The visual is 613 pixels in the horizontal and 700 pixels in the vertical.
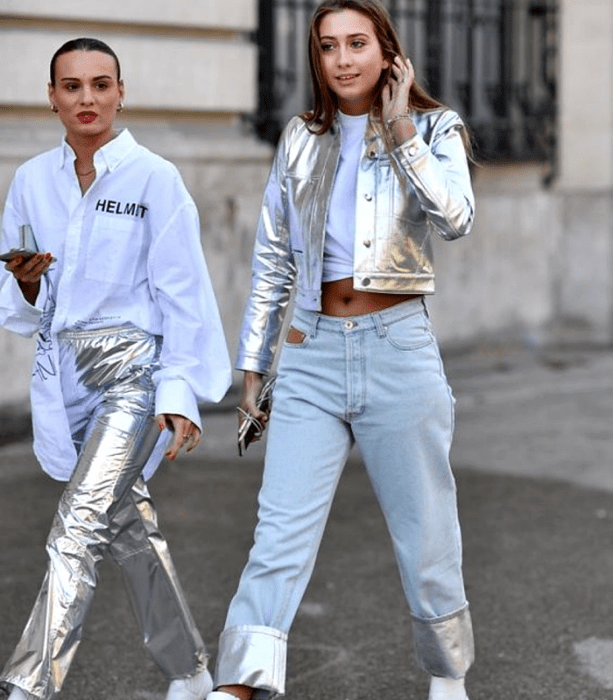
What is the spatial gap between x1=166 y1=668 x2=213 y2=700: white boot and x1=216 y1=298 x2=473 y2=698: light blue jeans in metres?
0.48

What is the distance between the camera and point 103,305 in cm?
388

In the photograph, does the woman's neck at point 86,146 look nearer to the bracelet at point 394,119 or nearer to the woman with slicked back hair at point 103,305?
the woman with slicked back hair at point 103,305

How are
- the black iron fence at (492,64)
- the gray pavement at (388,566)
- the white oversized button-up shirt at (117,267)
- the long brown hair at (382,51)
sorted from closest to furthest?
the long brown hair at (382,51) < the white oversized button-up shirt at (117,267) < the gray pavement at (388,566) < the black iron fence at (492,64)

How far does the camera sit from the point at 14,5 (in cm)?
849

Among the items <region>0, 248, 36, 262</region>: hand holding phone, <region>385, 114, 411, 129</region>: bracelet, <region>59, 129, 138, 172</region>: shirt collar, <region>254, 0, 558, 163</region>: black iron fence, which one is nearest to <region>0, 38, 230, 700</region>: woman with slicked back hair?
<region>59, 129, 138, 172</region>: shirt collar

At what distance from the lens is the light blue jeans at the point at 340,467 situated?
143 inches

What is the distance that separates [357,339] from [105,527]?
71 centimetres

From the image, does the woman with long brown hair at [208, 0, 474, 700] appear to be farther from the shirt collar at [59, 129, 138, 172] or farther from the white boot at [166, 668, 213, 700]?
the white boot at [166, 668, 213, 700]

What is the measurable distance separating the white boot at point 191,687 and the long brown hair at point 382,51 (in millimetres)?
1376

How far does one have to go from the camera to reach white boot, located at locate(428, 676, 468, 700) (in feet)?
12.8

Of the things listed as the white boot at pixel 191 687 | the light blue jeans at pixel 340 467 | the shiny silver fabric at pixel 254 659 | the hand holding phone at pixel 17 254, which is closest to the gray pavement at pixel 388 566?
the white boot at pixel 191 687

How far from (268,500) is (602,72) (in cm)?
870

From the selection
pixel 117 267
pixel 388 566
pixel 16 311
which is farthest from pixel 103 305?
pixel 388 566

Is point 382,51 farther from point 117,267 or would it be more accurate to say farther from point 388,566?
point 388,566
